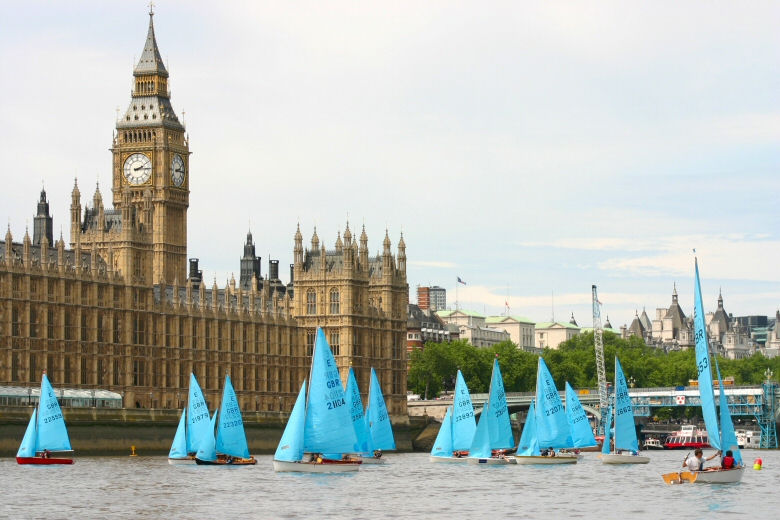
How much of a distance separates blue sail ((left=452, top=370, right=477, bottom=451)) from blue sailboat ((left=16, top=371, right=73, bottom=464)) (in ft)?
95.1

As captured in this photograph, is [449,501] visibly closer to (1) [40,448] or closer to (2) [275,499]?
(2) [275,499]

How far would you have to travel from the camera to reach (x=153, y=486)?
10006cm

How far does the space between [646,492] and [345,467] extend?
18.9 meters

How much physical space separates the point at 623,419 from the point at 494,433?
9.02 metres

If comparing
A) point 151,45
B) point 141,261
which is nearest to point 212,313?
point 141,261

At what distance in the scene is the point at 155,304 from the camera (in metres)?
168

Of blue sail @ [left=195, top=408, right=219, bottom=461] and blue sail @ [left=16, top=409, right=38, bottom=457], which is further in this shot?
blue sail @ [left=195, top=408, right=219, bottom=461]

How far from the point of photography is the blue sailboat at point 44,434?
120 metres

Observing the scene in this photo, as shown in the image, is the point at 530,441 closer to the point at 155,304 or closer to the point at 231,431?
the point at 231,431

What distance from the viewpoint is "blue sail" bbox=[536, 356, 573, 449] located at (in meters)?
127

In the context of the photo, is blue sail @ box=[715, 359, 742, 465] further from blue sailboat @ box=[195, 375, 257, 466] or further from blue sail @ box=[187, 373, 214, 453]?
blue sail @ box=[187, 373, 214, 453]

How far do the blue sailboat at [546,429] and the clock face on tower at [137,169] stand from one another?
67.4 meters

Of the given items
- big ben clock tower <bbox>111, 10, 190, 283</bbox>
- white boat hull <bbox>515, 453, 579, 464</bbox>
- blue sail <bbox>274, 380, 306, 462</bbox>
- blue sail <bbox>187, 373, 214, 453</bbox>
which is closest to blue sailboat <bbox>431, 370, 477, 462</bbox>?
white boat hull <bbox>515, 453, 579, 464</bbox>

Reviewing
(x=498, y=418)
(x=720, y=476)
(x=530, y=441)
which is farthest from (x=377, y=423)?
(x=720, y=476)
